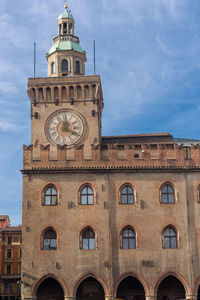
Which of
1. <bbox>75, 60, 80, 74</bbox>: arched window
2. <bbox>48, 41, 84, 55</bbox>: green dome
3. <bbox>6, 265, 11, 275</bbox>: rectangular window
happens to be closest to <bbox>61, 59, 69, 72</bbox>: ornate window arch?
<bbox>75, 60, 80, 74</bbox>: arched window

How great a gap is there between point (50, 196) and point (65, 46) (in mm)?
16197

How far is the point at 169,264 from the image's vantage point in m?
36.6

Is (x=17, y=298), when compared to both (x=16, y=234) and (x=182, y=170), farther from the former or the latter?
(x=182, y=170)

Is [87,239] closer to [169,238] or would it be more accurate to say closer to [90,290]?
[90,290]

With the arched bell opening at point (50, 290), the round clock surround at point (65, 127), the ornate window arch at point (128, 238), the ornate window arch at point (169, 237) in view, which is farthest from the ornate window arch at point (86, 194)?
the arched bell opening at point (50, 290)

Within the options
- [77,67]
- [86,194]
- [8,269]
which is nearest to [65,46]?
[77,67]

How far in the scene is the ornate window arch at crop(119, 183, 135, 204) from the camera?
125ft

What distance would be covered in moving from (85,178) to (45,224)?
194 inches

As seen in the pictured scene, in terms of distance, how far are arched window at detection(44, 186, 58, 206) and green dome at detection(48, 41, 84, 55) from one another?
49.6 feet

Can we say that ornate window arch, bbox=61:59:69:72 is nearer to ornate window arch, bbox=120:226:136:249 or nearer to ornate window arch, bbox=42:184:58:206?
ornate window arch, bbox=42:184:58:206

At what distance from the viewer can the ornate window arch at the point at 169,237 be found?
→ 37219mm

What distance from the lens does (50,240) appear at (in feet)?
122

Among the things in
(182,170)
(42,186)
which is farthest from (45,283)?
(182,170)

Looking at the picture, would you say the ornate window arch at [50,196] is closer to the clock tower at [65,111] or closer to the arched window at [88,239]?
the arched window at [88,239]
